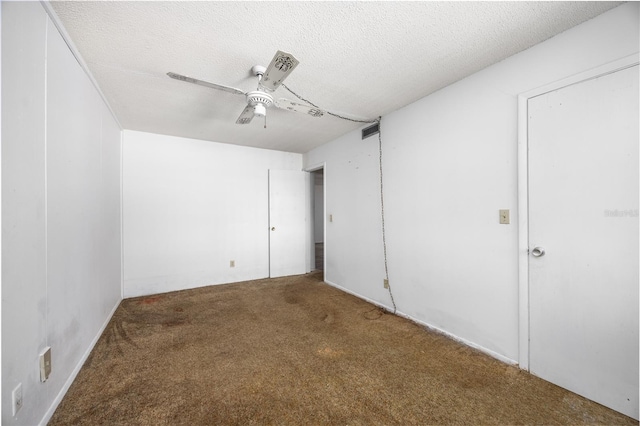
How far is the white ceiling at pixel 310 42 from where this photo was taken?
4.91 feet

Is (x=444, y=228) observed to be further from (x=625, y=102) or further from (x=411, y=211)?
(x=625, y=102)

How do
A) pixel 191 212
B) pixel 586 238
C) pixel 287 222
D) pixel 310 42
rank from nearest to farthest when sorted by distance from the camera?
pixel 586 238
pixel 310 42
pixel 191 212
pixel 287 222

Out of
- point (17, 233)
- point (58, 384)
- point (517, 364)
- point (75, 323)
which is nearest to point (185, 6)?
point (17, 233)

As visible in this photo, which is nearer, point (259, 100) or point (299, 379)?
point (299, 379)

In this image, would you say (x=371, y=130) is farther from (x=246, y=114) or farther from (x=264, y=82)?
(x=264, y=82)

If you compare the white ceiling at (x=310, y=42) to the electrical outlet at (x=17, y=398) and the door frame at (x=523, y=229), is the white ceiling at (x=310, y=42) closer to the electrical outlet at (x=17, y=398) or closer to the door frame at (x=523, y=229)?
the door frame at (x=523, y=229)

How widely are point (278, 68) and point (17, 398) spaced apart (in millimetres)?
2201

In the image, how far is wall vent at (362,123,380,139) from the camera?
3.23m

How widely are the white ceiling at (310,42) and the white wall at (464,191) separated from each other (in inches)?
5.8

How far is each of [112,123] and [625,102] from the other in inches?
181

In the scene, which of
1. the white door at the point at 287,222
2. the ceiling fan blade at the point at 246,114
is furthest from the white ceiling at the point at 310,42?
the white door at the point at 287,222

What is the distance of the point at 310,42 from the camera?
5.82 feet

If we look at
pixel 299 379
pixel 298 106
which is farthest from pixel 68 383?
pixel 298 106

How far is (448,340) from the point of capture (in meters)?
2.34
